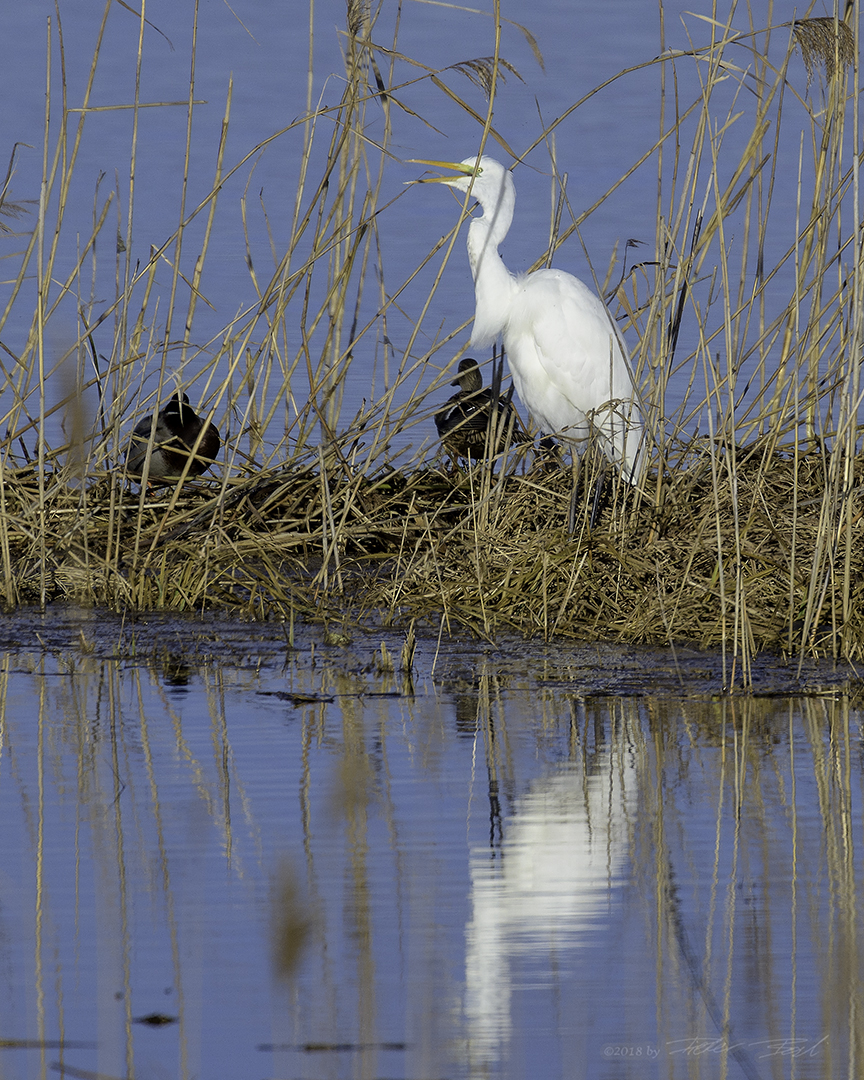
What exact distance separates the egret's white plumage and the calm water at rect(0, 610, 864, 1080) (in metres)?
1.84

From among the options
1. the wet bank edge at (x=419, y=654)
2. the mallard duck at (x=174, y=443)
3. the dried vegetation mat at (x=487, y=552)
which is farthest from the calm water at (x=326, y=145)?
the wet bank edge at (x=419, y=654)

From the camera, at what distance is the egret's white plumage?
19.1ft

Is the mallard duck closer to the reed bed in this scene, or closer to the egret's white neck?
the reed bed

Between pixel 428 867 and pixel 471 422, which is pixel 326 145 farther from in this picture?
pixel 428 867

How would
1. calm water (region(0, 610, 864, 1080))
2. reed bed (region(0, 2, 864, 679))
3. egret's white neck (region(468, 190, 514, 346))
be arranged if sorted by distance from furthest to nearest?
egret's white neck (region(468, 190, 514, 346)) → reed bed (region(0, 2, 864, 679)) → calm water (region(0, 610, 864, 1080))

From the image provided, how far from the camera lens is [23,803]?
124 inches

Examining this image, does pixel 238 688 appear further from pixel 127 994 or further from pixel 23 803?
pixel 127 994

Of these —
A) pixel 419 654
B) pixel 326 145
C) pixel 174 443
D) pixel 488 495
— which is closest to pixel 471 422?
pixel 174 443

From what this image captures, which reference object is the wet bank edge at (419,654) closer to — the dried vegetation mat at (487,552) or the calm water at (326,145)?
the dried vegetation mat at (487,552)

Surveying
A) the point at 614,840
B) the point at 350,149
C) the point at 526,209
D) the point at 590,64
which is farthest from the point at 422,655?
the point at 590,64

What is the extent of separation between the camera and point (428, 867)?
2.84 meters

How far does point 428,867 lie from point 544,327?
3349 mm

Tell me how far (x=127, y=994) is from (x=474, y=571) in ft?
8.04

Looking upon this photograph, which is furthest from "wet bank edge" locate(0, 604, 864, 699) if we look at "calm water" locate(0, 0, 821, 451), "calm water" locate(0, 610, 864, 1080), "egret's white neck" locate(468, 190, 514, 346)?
"egret's white neck" locate(468, 190, 514, 346)
